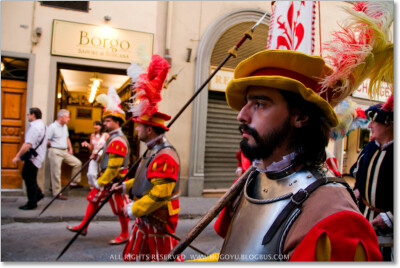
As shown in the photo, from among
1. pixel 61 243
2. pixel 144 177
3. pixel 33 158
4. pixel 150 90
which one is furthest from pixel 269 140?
pixel 33 158

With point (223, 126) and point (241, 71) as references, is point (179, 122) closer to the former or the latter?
point (223, 126)

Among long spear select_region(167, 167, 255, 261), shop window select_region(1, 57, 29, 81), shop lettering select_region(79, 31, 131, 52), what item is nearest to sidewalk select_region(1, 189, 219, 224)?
shop window select_region(1, 57, 29, 81)

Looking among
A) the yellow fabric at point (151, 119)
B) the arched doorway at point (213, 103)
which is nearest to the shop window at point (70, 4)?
the arched doorway at point (213, 103)

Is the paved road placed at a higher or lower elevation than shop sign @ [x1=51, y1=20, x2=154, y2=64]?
lower

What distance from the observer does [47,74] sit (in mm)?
7012

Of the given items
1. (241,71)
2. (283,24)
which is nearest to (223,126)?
(283,24)

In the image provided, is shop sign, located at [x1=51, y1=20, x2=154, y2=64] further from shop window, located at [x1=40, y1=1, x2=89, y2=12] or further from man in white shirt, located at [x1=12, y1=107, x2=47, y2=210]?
man in white shirt, located at [x1=12, y1=107, x2=47, y2=210]

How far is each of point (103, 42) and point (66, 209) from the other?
3.97 meters

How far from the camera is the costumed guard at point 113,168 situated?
4371 millimetres

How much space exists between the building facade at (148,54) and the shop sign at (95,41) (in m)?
0.02

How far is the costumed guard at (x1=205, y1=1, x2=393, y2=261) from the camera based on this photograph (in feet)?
4.05

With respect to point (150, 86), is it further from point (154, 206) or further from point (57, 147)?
point (57, 147)

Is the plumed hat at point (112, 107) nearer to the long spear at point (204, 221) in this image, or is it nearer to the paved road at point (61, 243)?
the paved road at point (61, 243)

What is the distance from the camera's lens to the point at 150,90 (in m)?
3.11
